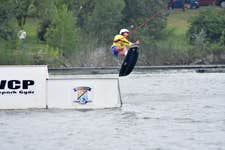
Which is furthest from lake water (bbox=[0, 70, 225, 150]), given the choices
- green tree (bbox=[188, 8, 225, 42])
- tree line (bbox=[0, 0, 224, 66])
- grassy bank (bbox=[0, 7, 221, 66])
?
green tree (bbox=[188, 8, 225, 42])

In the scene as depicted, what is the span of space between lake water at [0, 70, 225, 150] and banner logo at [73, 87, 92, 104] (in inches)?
13.6

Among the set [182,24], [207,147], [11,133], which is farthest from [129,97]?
[182,24]

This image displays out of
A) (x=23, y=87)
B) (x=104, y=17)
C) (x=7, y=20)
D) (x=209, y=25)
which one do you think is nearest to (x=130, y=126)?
(x=23, y=87)

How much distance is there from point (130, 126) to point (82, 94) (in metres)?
3.06

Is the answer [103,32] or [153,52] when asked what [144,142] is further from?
[103,32]

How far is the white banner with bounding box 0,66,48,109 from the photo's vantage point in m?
26.2

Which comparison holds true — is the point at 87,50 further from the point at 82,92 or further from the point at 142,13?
the point at 82,92

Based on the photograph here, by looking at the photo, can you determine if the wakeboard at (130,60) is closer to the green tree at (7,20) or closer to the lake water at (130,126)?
the lake water at (130,126)

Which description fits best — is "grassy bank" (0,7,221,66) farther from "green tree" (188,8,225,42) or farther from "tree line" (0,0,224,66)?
"green tree" (188,8,225,42)

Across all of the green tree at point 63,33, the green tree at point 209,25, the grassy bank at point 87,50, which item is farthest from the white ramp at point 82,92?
the green tree at point 209,25

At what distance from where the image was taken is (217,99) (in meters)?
31.6

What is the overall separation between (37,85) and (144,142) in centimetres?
616

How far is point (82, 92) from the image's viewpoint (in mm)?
26453

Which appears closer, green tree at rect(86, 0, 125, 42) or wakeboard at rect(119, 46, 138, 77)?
wakeboard at rect(119, 46, 138, 77)
